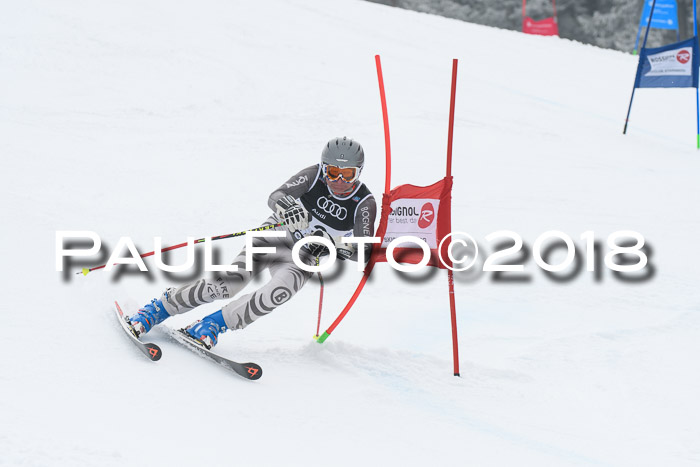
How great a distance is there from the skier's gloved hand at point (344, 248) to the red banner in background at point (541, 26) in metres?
A: 17.1

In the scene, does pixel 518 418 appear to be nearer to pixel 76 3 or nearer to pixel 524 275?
pixel 524 275

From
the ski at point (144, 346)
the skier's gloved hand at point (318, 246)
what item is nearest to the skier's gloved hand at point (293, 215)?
the skier's gloved hand at point (318, 246)

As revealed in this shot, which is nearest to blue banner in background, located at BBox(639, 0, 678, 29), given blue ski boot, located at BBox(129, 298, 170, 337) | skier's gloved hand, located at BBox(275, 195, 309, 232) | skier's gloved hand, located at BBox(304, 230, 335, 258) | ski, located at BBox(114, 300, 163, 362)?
skier's gloved hand, located at BBox(304, 230, 335, 258)

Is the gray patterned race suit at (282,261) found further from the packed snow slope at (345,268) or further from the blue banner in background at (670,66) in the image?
the blue banner in background at (670,66)

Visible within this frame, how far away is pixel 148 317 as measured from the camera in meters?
3.80

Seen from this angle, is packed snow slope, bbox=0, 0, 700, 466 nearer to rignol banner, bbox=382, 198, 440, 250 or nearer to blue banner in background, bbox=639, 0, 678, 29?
rignol banner, bbox=382, 198, 440, 250

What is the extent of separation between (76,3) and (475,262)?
10.1 metres

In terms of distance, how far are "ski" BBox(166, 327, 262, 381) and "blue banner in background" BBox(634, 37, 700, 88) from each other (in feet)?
27.2

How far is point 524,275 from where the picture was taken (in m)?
6.13

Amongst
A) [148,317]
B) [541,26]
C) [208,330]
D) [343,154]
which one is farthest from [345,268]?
[541,26]

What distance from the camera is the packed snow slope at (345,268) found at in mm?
3195

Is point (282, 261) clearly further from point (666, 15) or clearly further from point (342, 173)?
point (666, 15)

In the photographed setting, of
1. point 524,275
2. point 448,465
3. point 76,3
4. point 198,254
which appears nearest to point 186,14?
point 76,3

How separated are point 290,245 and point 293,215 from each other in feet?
1.01
